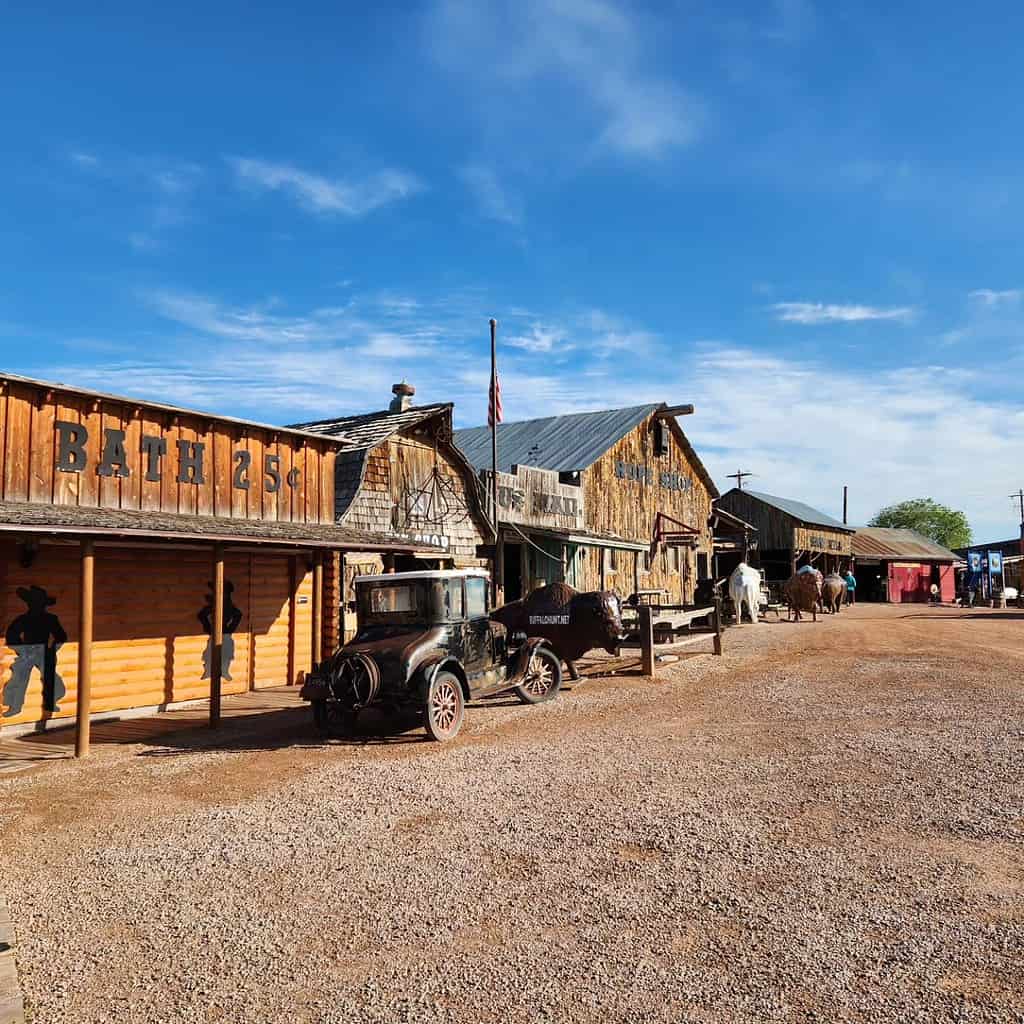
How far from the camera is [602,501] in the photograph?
2636cm

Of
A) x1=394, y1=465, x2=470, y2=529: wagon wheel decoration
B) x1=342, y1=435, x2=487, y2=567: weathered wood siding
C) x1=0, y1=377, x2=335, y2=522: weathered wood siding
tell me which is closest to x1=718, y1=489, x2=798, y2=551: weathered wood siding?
x1=342, y1=435, x2=487, y2=567: weathered wood siding

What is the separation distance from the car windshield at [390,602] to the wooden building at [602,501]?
9.01m

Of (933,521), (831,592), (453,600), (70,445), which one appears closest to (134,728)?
(70,445)

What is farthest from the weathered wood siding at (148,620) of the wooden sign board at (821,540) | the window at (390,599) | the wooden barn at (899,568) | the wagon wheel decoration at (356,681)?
the wooden barn at (899,568)

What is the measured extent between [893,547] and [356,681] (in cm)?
5852

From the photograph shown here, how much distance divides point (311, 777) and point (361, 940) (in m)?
4.08

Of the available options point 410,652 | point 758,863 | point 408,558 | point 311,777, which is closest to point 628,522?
point 408,558

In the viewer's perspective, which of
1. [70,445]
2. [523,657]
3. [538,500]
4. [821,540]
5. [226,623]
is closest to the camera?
[70,445]

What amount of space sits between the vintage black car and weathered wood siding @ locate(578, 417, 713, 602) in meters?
12.2

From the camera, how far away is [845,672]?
16.6m

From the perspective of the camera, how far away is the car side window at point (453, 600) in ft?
36.9

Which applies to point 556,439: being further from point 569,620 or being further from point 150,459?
point 150,459

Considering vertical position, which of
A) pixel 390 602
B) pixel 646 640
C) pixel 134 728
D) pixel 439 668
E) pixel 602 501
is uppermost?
pixel 602 501

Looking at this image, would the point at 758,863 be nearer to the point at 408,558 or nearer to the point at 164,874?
the point at 164,874
